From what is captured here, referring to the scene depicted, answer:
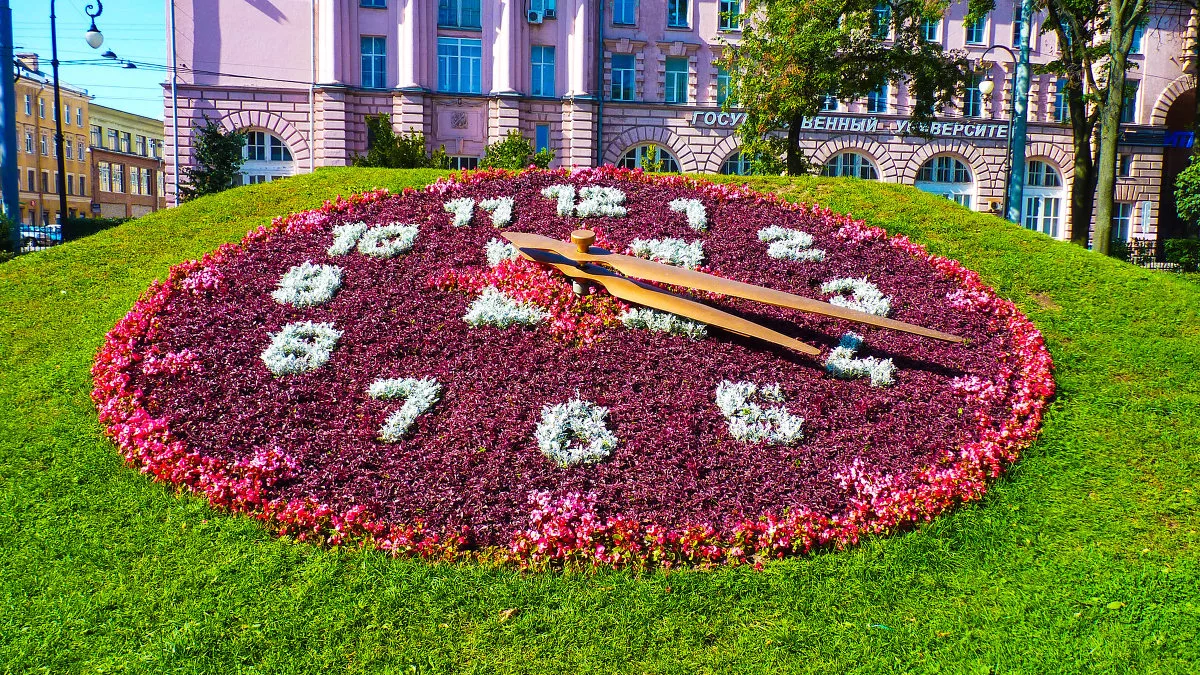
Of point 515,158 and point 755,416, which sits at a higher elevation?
point 515,158

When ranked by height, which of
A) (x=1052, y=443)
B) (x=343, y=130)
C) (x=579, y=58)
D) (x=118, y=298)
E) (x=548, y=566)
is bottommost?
(x=548, y=566)

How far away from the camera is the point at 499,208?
9.15 metres

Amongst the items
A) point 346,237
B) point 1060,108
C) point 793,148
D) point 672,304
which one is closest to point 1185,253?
point 793,148

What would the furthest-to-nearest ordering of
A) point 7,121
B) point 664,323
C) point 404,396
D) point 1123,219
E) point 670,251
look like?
point 1123,219, point 7,121, point 670,251, point 664,323, point 404,396

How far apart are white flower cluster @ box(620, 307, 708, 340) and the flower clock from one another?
0.08 ft

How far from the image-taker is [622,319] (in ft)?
23.6

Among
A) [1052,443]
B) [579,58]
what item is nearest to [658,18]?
[579,58]

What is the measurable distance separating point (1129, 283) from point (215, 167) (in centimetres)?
1853

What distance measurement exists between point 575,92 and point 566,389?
25713 mm

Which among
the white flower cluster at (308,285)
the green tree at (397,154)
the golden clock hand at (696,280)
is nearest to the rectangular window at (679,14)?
the green tree at (397,154)

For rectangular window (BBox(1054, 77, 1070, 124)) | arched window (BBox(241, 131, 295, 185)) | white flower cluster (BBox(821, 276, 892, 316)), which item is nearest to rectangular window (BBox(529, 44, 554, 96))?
arched window (BBox(241, 131, 295, 185))

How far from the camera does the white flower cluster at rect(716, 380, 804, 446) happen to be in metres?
5.91

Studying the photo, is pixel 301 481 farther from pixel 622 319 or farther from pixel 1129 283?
pixel 1129 283

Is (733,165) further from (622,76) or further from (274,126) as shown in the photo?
(274,126)
